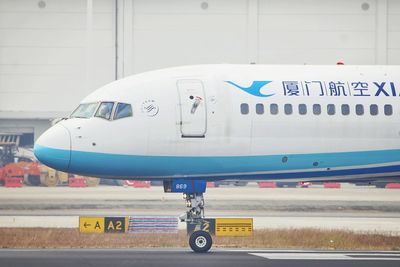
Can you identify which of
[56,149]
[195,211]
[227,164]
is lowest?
[195,211]

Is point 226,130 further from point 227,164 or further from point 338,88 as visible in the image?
point 338,88

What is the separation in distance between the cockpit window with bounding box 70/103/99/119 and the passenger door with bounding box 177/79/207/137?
7.99 feet

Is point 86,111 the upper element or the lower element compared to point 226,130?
upper

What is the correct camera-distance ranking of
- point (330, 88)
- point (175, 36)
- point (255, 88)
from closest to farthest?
point (255, 88), point (330, 88), point (175, 36)

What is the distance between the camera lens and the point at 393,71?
30.6m

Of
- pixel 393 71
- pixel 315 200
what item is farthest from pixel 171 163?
pixel 315 200

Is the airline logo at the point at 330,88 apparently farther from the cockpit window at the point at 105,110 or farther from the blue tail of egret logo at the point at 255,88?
the cockpit window at the point at 105,110

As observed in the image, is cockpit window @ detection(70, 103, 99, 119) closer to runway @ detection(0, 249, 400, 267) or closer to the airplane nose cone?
the airplane nose cone

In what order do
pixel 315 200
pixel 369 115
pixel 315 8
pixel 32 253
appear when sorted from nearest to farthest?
pixel 32 253 → pixel 369 115 → pixel 315 200 → pixel 315 8

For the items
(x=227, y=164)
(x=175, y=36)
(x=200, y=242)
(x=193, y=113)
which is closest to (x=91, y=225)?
(x=200, y=242)

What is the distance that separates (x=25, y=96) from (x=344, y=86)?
57.1 m

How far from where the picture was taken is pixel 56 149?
27.7 m

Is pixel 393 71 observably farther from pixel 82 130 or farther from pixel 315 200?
pixel 315 200

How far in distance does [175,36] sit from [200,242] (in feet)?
180
